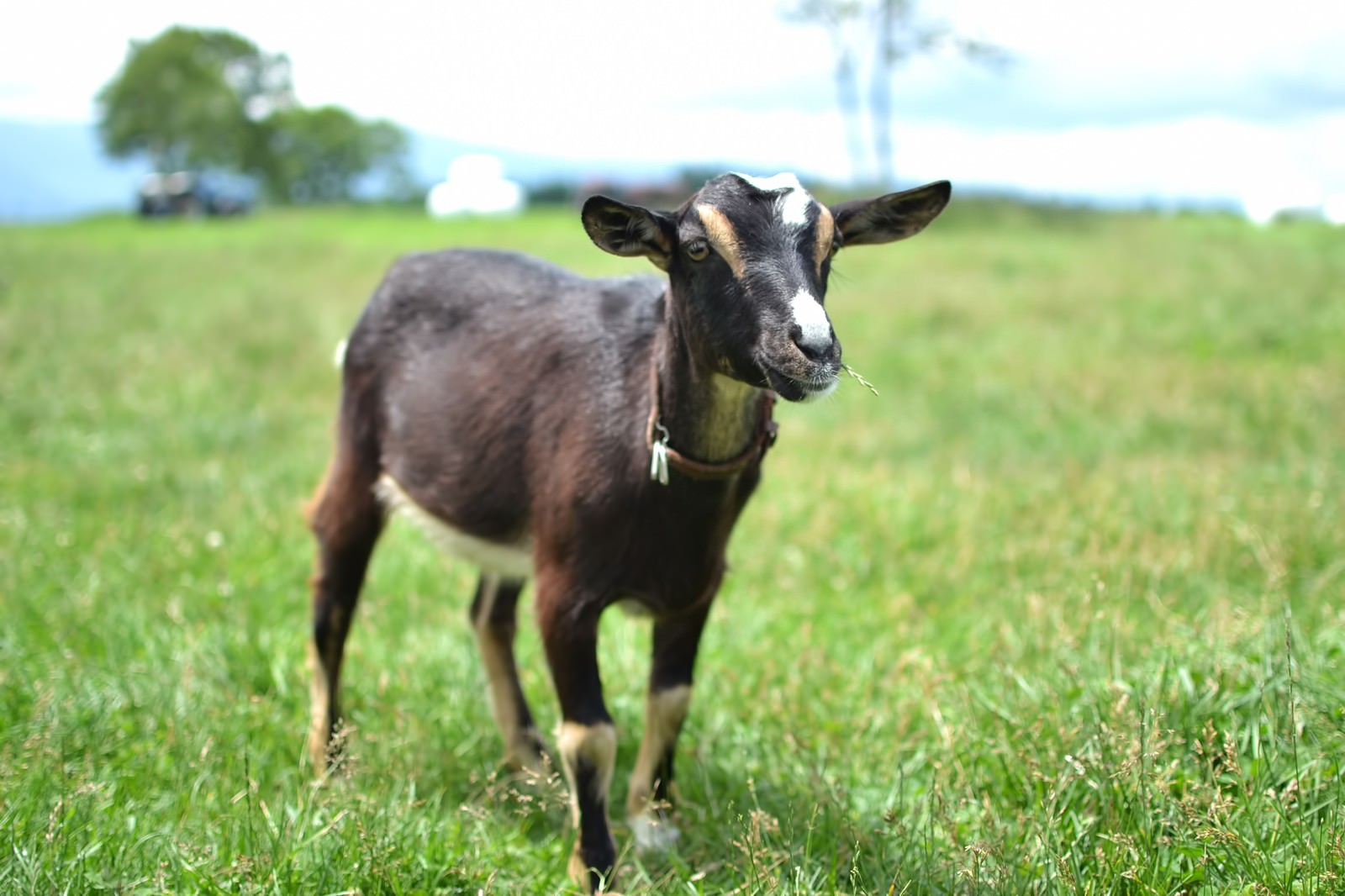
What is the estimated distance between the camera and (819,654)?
18.3 feet

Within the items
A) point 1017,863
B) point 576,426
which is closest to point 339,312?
point 576,426

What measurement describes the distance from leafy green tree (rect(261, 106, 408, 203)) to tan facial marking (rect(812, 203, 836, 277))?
258ft

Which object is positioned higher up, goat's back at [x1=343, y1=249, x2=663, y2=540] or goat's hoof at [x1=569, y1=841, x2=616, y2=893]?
goat's back at [x1=343, y1=249, x2=663, y2=540]

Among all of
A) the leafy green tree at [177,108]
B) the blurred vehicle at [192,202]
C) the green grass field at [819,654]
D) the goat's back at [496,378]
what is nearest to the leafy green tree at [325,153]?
the leafy green tree at [177,108]

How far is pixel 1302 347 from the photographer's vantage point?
40.3 ft

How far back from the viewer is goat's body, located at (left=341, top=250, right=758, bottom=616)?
158 inches

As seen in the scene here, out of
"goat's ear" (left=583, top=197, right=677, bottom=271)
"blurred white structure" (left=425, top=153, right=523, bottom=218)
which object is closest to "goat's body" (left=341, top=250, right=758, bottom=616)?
"goat's ear" (left=583, top=197, right=677, bottom=271)

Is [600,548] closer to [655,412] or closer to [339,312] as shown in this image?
[655,412]

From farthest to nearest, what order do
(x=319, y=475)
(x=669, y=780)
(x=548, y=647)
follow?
(x=319, y=475), (x=669, y=780), (x=548, y=647)

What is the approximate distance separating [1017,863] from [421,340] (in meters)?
3.18

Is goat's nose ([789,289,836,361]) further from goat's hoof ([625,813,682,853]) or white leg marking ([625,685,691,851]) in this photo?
goat's hoof ([625,813,682,853])

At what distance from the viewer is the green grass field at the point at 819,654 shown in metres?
3.58

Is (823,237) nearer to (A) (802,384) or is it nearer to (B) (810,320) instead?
(B) (810,320)

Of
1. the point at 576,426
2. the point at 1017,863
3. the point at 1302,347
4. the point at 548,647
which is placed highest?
the point at 576,426
